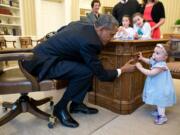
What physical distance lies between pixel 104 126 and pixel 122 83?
479 millimetres

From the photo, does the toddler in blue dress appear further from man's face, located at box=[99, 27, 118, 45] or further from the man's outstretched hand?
man's face, located at box=[99, 27, 118, 45]

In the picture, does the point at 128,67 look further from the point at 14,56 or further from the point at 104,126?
the point at 14,56

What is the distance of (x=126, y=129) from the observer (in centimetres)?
184

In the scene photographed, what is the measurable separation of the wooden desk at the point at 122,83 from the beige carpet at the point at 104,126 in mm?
103

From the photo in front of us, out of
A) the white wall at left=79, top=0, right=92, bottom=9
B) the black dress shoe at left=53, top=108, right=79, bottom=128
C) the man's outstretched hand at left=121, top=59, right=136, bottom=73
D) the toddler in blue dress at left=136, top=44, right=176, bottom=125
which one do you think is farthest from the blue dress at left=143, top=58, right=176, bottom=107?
the white wall at left=79, top=0, right=92, bottom=9

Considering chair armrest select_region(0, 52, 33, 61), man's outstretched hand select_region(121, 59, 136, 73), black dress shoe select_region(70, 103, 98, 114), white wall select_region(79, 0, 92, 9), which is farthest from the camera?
white wall select_region(79, 0, 92, 9)

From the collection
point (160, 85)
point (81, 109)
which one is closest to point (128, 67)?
point (160, 85)

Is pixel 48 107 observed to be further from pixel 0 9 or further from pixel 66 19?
pixel 66 19

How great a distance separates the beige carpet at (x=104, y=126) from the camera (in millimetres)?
1771

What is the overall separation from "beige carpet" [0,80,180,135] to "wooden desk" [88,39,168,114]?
0.10 metres

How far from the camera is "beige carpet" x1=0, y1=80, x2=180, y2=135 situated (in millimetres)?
1771

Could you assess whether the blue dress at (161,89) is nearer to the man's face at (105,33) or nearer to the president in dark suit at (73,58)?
the president in dark suit at (73,58)

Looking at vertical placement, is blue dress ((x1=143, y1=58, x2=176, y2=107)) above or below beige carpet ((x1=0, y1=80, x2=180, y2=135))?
above

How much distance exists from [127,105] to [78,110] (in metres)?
0.53
